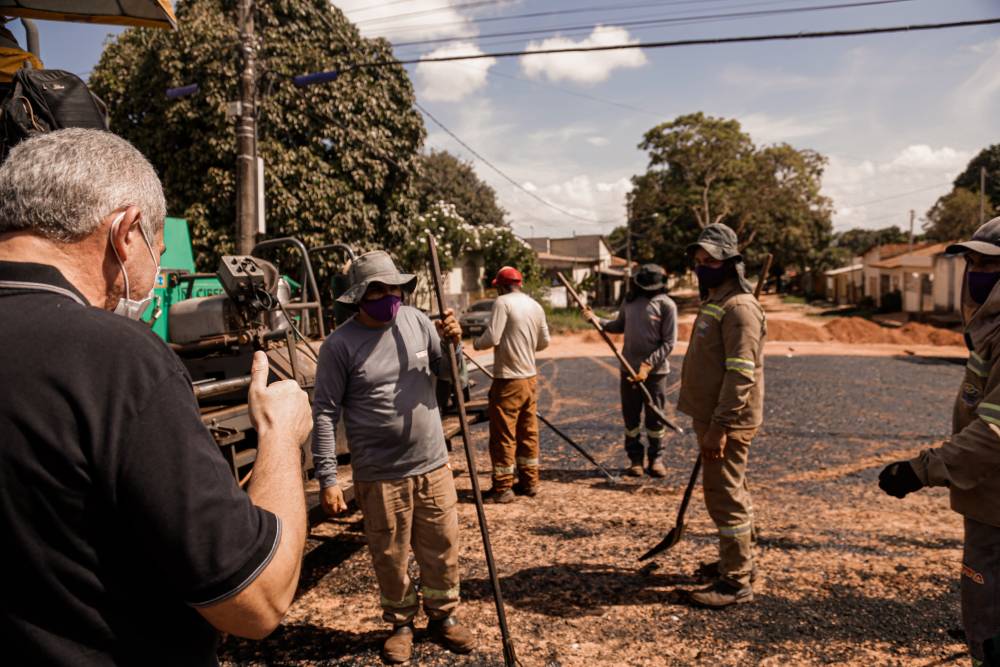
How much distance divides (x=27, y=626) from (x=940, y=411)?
35.6 feet

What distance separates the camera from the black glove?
2.54 m

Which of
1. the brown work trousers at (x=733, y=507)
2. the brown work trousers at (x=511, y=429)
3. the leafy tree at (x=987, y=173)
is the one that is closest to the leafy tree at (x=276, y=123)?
the brown work trousers at (x=511, y=429)

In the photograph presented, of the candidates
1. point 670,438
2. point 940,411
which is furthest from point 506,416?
point 940,411

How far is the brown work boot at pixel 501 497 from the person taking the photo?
554cm

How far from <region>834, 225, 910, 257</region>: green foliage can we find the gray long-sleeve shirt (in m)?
74.3

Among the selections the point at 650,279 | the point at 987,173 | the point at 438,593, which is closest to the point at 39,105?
the point at 438,593

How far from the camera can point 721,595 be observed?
3.69m

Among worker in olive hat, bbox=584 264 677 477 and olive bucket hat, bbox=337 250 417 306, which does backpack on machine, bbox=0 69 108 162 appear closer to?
olive bucket hat, bbox=337 250 417 306

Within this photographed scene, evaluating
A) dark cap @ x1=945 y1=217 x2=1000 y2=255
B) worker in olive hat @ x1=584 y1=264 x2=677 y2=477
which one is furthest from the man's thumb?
worker in olive hat @ x1=584 y1=264 x2=677 y2=477

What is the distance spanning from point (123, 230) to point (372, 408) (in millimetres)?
2211

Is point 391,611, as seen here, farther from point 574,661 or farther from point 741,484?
point 741,484

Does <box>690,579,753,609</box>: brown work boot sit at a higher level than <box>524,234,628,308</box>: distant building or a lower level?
lower

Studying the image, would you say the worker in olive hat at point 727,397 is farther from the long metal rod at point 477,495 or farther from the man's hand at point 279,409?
the man's hand at point 279,409

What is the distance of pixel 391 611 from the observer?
3.36 metres
